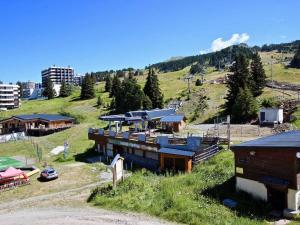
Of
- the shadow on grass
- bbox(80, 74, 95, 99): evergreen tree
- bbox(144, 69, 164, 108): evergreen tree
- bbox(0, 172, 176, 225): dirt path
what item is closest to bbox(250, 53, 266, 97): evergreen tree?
bbox(144, 69, 164, 108): evergreen tree

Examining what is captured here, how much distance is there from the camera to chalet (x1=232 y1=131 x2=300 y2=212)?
25.8 m

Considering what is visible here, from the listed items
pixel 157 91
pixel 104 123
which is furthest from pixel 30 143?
pixel 157 91

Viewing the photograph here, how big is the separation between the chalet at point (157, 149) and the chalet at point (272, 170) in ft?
29.2

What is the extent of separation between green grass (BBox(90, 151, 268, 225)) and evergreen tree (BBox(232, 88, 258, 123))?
86.6 ft

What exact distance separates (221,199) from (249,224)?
5.55 metres

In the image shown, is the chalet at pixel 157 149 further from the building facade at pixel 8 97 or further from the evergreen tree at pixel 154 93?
the building facade at pixel 8 97

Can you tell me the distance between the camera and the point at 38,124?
83438mm

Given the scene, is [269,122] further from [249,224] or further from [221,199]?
[249,224]

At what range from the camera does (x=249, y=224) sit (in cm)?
2308

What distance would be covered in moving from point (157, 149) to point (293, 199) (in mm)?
19875

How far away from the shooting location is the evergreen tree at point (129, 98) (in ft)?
278

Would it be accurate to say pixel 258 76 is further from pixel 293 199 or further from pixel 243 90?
pixel 293 199

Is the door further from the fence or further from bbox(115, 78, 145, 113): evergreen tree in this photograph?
bbox(115, 78, 145, 113): evergreen tree

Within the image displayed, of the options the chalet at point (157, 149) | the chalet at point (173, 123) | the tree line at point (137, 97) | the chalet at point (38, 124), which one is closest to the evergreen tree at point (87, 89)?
the tree line at point (137, 97)
